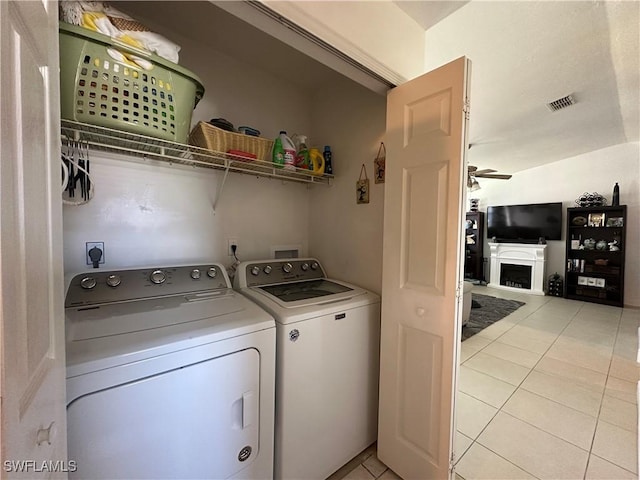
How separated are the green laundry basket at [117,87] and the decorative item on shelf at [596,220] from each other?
6.82m

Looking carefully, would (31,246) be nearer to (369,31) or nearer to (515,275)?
(369,31)

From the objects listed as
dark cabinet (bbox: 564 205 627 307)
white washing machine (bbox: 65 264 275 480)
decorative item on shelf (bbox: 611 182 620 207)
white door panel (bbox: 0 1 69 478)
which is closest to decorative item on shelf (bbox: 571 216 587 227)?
dark cabinet (bbox: 564 205 627 307)

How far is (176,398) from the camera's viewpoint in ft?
2.81

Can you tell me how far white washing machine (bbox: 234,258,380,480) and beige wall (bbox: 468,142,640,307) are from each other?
239 inches

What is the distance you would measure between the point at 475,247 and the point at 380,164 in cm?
614

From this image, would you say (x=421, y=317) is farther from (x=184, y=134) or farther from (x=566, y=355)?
(x=566, y=355)

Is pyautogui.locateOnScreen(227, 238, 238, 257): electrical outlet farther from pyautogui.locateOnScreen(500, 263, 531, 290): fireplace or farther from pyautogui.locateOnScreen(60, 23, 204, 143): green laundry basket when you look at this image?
pyautogui.locateOnScreen(500, 263, 531, 290): fireplace

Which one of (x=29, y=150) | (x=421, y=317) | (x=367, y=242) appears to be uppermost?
(x=29, y=150)

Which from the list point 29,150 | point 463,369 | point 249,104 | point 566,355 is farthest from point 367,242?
point 566,355

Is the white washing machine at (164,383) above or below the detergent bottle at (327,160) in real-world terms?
below

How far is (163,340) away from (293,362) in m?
0.54

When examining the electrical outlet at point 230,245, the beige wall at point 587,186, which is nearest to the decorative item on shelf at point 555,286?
the beige wall at point 587,186

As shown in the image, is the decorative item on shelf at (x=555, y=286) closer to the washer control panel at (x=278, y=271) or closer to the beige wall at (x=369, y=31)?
the washer control panel at (x=278, y=271)

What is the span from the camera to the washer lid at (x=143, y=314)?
87 cm
